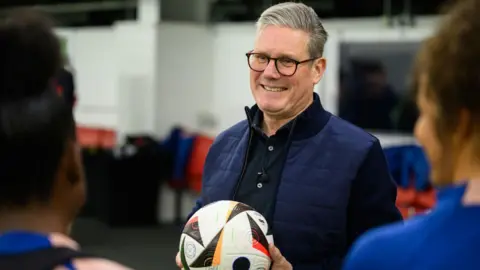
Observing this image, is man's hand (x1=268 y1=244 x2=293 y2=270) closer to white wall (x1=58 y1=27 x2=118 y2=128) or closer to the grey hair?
the grey hair

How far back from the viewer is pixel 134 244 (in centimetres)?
820

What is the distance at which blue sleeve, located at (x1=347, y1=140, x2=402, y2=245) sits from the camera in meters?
2.43

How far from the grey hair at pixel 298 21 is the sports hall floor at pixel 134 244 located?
4769 mm

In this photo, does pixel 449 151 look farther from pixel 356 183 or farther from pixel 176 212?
pixel 176 212

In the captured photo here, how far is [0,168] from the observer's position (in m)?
1.21

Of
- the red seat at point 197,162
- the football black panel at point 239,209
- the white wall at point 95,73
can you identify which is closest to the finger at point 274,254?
the football black panel at point 239,209

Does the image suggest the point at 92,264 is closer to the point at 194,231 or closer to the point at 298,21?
the point at 194,231

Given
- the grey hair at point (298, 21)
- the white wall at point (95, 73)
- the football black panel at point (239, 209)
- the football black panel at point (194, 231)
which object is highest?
the grey hair at point (298, 21)

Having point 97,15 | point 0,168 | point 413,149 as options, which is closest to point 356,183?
point 0,168

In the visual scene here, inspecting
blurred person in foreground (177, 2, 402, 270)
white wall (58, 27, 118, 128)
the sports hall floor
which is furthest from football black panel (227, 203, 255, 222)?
white wall (58, 27, 118, 128)

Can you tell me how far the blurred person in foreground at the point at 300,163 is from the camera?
2.42m

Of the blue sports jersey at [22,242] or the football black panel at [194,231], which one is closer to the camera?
the blue sports jersey at [22,242]

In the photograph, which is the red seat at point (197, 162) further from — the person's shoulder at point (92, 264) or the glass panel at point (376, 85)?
the person's shoulder at point (92, 264)

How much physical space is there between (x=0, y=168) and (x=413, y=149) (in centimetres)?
563
